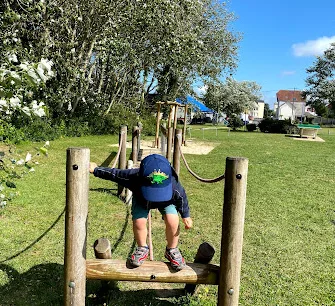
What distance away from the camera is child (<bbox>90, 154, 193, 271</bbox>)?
2629mm

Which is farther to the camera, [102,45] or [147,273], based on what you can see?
[102,45]

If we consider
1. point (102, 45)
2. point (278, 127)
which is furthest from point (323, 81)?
point (102, 45)

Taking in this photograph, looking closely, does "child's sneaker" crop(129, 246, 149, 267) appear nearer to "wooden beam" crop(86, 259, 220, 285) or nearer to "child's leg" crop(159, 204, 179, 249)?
"wooden beam" crop(86, 259, 220, 285)

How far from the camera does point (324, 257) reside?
4.59 m

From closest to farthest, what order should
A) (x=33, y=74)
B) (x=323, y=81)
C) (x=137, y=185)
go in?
(x=33, y=74) → (x=137, y=185) → (x=323, y=81)

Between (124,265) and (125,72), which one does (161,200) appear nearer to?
(124,265)

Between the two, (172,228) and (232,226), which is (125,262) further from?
(232,226)

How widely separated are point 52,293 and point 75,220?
1332 mm

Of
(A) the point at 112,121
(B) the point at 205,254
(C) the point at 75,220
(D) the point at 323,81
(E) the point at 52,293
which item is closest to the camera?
(C) the point at 75,220

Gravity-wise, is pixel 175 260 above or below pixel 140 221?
below

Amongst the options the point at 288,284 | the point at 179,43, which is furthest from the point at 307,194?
the point at 179,43

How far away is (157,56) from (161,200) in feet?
54.5

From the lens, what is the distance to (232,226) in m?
2.51

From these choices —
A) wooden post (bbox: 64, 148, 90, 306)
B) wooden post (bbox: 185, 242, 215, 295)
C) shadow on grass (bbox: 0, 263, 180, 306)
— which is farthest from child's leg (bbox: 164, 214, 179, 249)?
shadow on grass (bbox: 0, 263, 180, 306)
